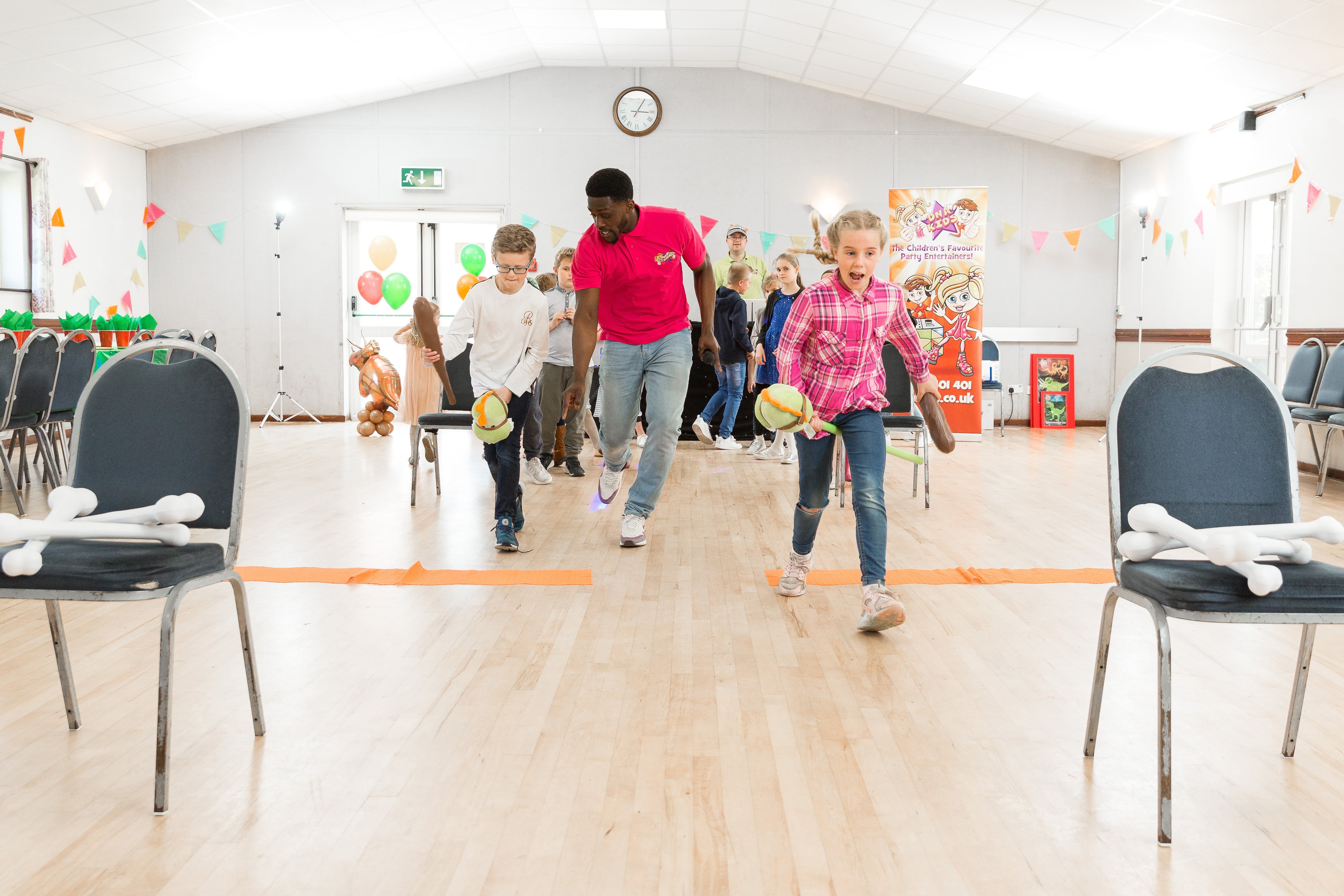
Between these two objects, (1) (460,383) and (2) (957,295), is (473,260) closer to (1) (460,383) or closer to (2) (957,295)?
(2) (957,295)

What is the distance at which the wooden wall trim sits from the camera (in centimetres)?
943

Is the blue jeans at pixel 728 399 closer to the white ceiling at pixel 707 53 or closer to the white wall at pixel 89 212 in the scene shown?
the white ceiling at pixel 707 53

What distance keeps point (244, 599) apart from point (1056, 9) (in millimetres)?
7093

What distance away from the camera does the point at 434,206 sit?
11.0 m

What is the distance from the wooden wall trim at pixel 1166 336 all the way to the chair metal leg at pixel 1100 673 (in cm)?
769

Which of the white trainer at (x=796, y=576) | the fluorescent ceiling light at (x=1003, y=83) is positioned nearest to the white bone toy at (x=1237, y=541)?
the white trainer at (x=796, y=576)

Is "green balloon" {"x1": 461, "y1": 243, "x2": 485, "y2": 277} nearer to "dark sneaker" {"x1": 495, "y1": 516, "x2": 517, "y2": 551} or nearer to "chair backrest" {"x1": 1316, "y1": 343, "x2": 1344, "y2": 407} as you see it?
"dark sneaker" {"x1": 495, "y1": 516, "x2": 517, "y2": 551}

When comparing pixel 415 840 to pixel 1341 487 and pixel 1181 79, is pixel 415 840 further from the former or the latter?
pixel 1181 79

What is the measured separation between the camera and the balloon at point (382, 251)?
11148mm

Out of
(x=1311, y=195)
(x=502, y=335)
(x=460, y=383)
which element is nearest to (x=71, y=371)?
(x=460, y=383)

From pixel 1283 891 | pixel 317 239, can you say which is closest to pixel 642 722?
pixel 1283 891

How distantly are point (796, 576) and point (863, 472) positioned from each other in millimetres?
602

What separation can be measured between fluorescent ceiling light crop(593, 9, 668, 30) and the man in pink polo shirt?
5.75 m

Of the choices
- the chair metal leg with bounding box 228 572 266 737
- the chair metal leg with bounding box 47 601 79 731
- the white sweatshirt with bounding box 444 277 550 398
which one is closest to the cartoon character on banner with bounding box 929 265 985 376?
the white sweatshirt with bounding box 444 277 550 398
